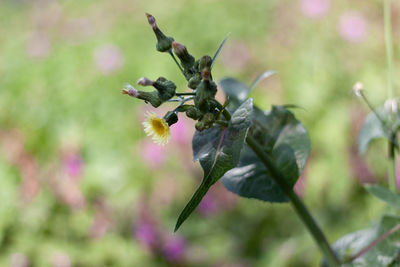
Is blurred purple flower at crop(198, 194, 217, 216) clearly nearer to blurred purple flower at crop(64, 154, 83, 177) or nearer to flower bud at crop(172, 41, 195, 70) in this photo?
blurred purple flower at crop(64, 154, 83, 177)

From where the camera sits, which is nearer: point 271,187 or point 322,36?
point 271,187

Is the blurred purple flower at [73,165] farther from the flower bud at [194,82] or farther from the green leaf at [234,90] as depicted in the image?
the flower bud at [194,82]

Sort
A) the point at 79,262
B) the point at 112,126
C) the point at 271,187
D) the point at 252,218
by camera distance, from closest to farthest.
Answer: the point at 271,187 < the point at 79,262 < the point at 252,218 < the point at 112,126

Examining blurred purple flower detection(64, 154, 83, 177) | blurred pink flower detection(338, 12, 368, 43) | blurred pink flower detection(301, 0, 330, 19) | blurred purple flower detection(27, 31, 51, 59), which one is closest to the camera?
blurred purple flower detection(64, 154, 83, 177)

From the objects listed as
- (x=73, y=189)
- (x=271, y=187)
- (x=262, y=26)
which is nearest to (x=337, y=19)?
(x=262, y=26)

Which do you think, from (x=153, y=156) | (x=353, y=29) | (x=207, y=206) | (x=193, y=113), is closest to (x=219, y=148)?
(x=193, y=113)

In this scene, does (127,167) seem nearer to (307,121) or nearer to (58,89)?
(307,121)

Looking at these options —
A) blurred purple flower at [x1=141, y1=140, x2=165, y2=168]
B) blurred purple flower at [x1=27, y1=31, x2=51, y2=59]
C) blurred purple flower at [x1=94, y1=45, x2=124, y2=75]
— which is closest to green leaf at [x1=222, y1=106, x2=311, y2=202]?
blurred purple flower at [x1=141, y1=140, x2=165, y2=168]

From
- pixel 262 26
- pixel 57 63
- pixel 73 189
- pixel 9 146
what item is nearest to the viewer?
pixel 73 189
